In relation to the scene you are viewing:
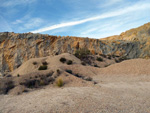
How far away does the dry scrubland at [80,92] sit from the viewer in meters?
4.67

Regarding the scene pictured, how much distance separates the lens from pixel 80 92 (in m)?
6.46

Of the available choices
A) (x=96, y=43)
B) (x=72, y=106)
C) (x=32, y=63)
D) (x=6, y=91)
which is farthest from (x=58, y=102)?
(x=96, y=43)

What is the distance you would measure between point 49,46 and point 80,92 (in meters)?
17.7

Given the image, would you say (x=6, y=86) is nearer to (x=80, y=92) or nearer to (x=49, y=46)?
(x=80, y=92)

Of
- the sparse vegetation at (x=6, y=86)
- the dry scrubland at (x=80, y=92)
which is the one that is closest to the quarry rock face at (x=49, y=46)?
the dry scrubland at (x=80, y=92)

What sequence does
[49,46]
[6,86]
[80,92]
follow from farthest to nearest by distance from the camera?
[49,46]
[6,86]
[80,92]

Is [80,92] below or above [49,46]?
below

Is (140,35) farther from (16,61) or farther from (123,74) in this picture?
(16,61)

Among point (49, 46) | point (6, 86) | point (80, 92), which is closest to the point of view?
point (80, 92)

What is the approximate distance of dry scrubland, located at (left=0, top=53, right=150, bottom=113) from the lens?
467 centimetres

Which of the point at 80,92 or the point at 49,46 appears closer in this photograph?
the point at 80,92

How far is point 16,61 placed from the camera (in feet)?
69.5

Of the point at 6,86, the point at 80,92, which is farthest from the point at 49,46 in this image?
the point at 80,92

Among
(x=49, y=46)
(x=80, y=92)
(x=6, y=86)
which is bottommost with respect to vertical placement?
(x=80, y=92)
